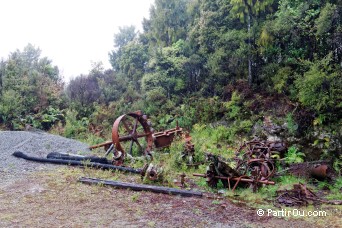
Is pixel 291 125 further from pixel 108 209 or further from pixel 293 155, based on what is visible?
pixel 108 209

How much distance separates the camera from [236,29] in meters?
15.0

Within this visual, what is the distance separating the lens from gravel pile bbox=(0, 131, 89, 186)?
6.77 metres

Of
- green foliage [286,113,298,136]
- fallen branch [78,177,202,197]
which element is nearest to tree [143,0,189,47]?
green foliage [286,113,298,136]

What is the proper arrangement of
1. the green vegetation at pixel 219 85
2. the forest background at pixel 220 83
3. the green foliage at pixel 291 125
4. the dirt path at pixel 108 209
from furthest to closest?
the green foliage at pixel 291 125
the forest background at pixel 220 83
the green vegetation at pixel 219 85
the dirt path at pixel 108 209

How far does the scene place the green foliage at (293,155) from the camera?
8266 mm

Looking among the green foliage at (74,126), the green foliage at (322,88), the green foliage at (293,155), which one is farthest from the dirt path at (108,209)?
the green foliage at (74,126)

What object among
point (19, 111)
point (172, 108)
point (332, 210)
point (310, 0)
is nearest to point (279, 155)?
point (332, 210)

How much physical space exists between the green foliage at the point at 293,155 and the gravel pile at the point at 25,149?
5958mm

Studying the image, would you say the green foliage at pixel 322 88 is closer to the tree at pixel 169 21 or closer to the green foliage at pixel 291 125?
the green foliage at pixel 291 125

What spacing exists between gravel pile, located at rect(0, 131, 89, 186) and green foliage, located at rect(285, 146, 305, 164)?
5.96 metres

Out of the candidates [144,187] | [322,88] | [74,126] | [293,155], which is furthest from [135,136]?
[74,126]

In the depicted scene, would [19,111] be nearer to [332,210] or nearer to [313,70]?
[313,70]

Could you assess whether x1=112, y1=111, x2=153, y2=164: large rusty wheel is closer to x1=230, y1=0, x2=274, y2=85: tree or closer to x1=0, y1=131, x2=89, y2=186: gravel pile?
x1=0, y1=131, x2=89, y2=186: gravel pile

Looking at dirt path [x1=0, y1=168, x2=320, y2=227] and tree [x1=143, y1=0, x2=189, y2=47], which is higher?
tree [x1=143, y1=0, x2=189, y2=47]
